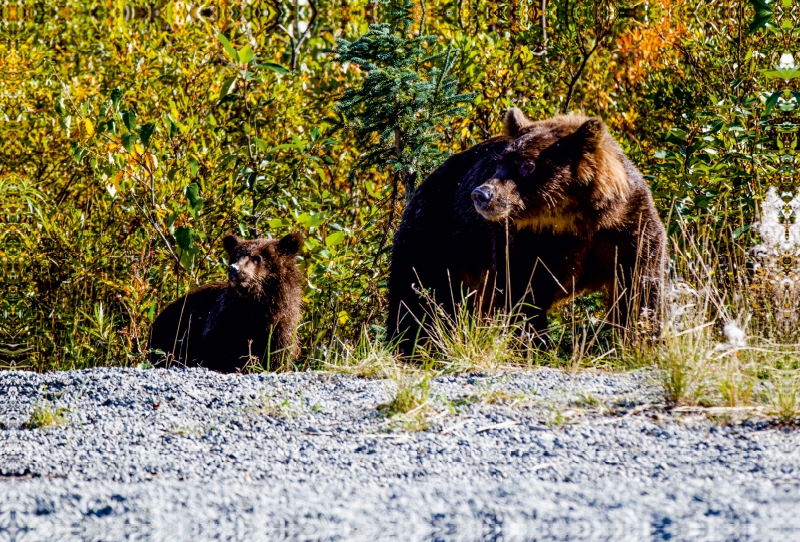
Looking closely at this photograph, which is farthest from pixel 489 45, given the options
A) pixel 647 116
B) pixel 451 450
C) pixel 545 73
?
pixel 451 450

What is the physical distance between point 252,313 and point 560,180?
286 centimetres

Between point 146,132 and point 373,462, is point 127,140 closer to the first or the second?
point 146,132

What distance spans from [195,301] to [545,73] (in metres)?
3.72

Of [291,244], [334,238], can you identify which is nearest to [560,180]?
[334,238]

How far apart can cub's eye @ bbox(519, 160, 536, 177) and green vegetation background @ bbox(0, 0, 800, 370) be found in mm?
1540

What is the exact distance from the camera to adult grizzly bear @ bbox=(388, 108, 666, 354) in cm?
603

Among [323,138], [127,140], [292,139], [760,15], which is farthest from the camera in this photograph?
[323,138]

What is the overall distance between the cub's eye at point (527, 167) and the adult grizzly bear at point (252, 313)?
7.43 feet

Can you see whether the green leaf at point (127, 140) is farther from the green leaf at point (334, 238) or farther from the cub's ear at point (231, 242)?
the green leaf at point (334, 238)

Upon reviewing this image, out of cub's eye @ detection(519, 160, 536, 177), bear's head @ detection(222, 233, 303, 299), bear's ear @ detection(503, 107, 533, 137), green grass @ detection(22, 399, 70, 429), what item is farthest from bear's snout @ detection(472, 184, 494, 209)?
green grass @ detection(22, 399, 70, 429)

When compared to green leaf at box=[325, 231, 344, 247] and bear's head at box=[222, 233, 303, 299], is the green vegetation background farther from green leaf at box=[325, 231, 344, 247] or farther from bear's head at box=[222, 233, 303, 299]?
bear's head at box=[222, 233, 303, 299]

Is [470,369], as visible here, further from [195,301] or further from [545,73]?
[545,73]

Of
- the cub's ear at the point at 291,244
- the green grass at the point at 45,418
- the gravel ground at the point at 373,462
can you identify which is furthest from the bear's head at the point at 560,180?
the green grass at the point at 45,418

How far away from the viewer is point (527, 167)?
6090 mm
